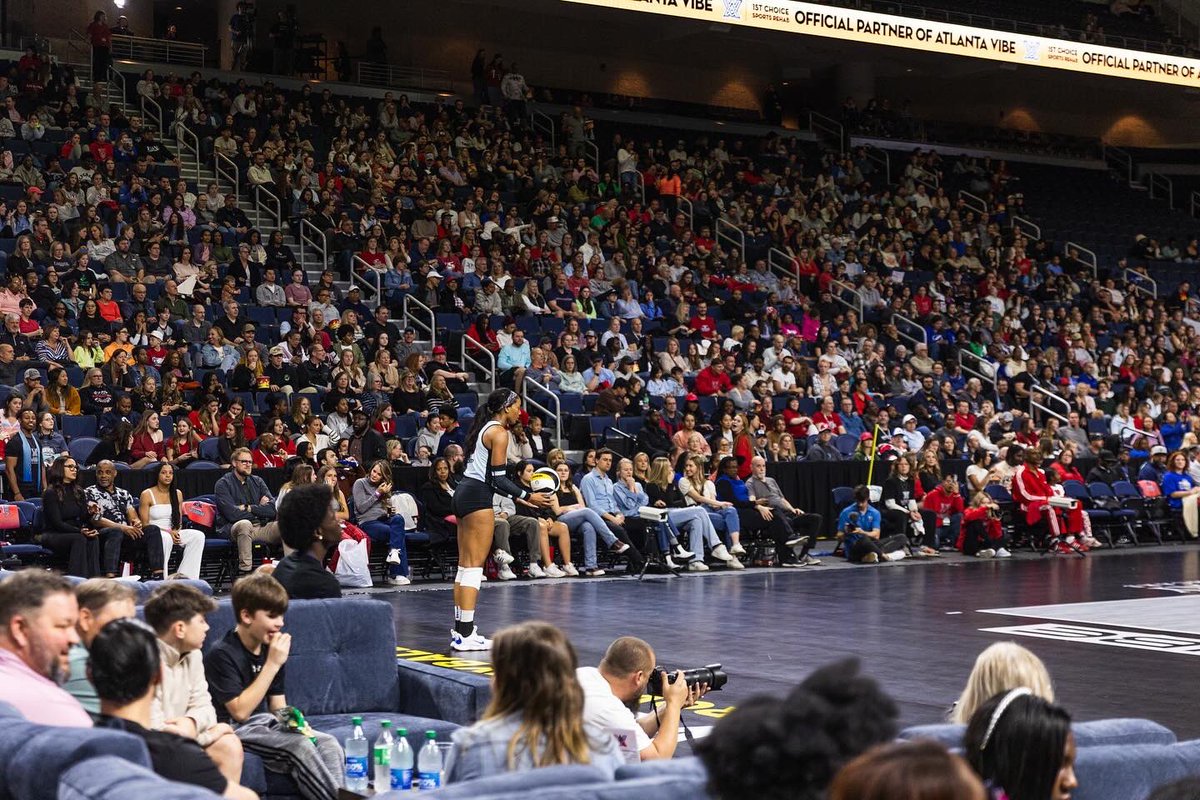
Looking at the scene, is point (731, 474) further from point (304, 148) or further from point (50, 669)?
point (50, 669)

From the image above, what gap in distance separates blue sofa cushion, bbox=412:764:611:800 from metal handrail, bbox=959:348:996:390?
21.5 metres

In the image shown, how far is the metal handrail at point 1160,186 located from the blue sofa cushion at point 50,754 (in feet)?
116

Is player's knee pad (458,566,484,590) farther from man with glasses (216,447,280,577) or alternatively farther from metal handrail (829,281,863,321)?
metal handrail (829,281,863,321)

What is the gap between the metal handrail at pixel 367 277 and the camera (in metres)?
20.9

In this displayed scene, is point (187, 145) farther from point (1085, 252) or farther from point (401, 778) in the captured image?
point (401, 778)

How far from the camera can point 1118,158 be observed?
37.0 m

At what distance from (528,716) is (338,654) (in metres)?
2.99

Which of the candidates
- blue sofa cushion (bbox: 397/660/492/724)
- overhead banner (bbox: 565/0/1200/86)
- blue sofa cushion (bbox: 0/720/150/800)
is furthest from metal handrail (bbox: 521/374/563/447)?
blue sofa cushion (bbox: 0/720/150/800)

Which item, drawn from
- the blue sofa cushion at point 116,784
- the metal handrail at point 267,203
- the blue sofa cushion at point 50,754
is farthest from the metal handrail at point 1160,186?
the blue sofa cushion at point 116,784

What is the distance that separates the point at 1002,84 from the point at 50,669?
35.3m

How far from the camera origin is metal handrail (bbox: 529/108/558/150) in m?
28.0

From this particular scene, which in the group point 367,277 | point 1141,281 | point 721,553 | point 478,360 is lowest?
point 721,553

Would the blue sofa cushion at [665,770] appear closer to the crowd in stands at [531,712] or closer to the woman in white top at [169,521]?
the crowd in stands at [531,712]

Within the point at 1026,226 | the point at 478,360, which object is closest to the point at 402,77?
the point at 478,360
